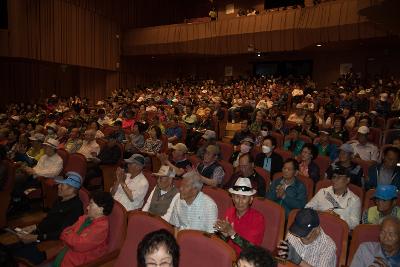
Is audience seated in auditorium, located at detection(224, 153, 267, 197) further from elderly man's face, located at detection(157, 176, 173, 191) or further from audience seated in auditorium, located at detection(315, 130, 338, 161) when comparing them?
audience seated in auditorium, located at detection(315, 130, 338, 161)

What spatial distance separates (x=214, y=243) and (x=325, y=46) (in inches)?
510

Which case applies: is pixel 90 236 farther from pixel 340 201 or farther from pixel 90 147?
pixel 90 147

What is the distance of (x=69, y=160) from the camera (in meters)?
5.21

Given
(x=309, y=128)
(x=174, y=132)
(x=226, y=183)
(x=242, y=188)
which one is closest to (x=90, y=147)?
(x=174, y=132)

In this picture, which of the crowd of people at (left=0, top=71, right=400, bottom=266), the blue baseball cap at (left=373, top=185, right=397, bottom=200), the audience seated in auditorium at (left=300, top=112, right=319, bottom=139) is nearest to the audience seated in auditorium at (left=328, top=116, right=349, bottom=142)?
the crowd of people at (left=0, top=71, right=400, bottom=266)

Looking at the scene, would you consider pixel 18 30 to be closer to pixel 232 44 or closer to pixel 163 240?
pixel 232 44

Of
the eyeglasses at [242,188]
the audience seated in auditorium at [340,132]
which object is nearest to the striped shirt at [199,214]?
the eyeglasses at [242,188]

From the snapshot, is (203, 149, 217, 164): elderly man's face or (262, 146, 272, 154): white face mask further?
(262, 146, 272, 154): white face mask

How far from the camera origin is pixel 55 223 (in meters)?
3.16

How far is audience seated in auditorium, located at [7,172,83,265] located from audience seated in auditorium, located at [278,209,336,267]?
187 cm

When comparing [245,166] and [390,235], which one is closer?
[390,235]

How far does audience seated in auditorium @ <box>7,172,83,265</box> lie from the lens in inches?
117

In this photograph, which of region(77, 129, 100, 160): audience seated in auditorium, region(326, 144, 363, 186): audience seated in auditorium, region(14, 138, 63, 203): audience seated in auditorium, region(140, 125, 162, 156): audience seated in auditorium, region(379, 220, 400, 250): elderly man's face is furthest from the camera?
region(140, 125, 162, 156): audience seated in auditorium

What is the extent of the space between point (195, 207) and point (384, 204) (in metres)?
1.52
